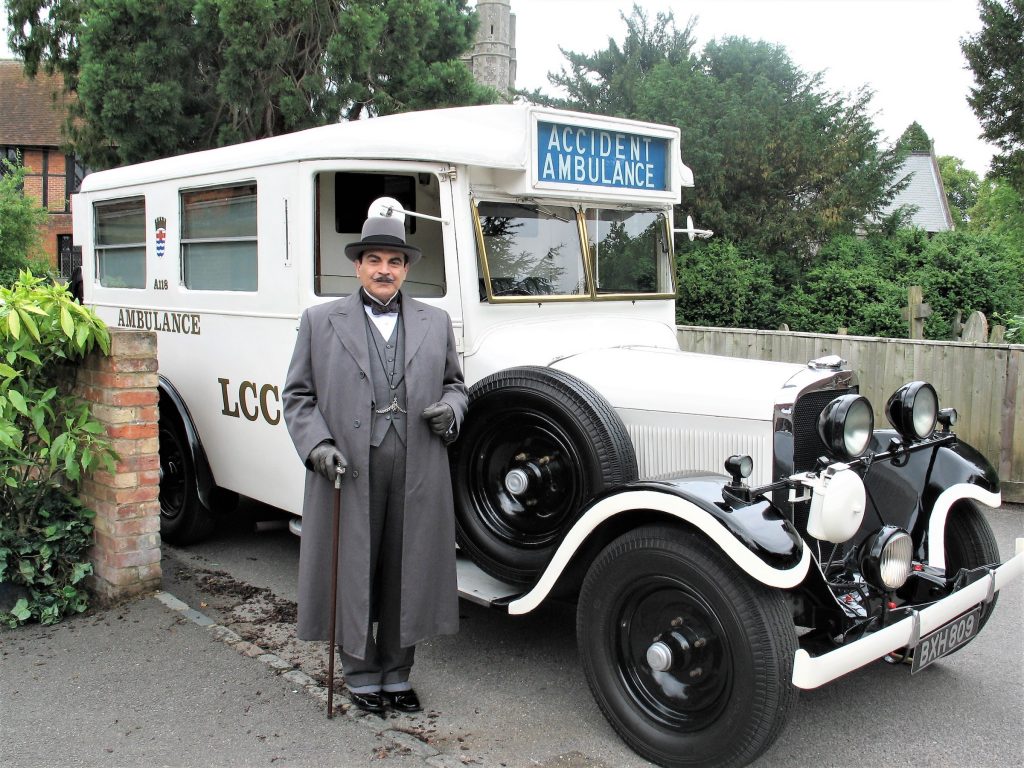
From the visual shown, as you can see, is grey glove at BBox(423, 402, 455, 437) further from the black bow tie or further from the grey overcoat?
the black bow tie

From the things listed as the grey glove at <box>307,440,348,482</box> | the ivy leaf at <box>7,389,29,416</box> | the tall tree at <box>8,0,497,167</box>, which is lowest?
the grey glove at <box>307,440,348,482</box>

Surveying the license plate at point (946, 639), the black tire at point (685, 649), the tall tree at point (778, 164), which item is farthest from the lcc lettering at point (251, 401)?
the tall tree at point (778, 164)

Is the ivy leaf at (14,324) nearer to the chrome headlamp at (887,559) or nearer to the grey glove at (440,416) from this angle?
the grey glove at (440,416)

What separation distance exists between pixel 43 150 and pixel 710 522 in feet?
101

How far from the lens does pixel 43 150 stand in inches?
1115

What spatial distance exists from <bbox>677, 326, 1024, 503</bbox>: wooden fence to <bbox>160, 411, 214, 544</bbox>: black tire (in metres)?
5.90

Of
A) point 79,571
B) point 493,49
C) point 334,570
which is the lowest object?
point 79,571

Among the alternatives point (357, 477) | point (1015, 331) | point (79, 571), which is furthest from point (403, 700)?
point (1015, 331)

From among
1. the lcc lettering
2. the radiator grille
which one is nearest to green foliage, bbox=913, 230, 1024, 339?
the radiator grille

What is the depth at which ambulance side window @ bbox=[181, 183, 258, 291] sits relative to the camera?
4980mm

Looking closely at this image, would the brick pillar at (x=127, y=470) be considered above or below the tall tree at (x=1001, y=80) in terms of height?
below

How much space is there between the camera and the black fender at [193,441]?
17.8 ft

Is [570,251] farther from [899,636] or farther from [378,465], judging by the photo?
[899,636]

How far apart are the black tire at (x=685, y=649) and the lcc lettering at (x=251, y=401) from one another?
7.40 feet
